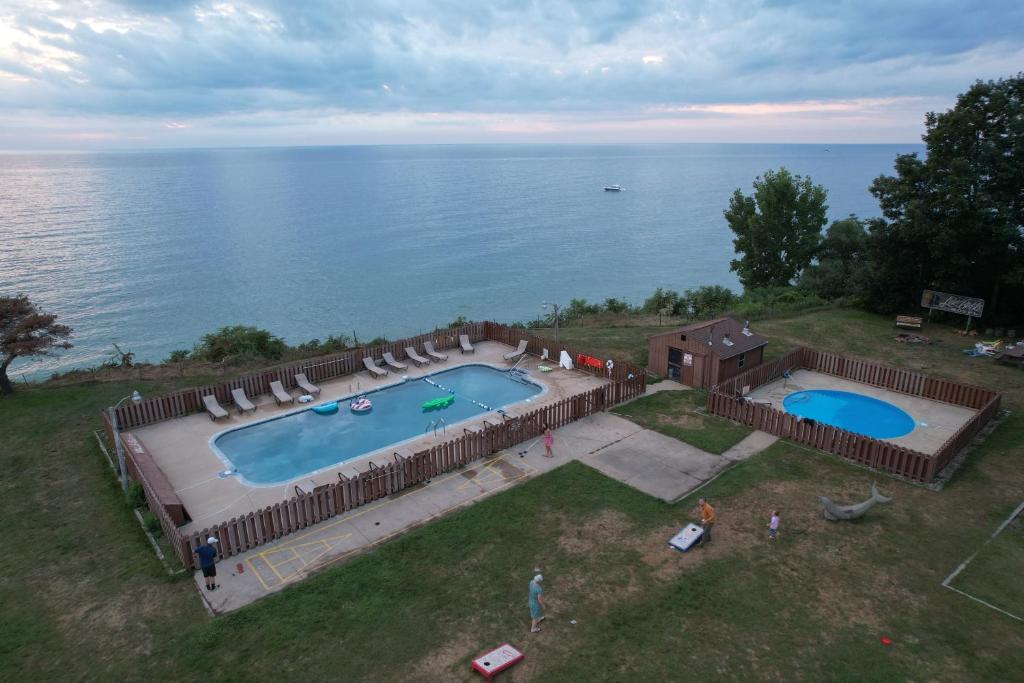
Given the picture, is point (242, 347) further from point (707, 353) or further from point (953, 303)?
point (953, 303)

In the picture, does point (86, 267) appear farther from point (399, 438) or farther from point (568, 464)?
point (568, 464)

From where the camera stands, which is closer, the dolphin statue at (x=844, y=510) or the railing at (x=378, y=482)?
the railing at (x=378, y=482)

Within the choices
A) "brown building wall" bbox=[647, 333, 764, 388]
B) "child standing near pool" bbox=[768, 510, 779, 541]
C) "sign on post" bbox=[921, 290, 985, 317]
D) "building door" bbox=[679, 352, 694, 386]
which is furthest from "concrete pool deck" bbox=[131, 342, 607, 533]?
"sign on post" bbox=[921, 290, 985, 317]

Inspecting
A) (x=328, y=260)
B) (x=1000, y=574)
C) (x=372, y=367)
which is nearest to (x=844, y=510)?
(x=1000, y=574)

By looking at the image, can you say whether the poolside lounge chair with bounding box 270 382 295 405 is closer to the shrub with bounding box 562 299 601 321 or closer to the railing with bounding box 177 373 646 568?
the railing with bounding box 177 373 646 568

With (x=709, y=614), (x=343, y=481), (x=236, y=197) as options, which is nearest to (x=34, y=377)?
(x=343, y=481)

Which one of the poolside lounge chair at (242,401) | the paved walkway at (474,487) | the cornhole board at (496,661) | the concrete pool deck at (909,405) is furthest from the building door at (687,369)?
the poolside lounge chair at (242,401)

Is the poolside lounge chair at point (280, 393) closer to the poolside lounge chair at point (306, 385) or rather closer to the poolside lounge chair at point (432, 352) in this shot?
the poolside lounge chair at point (306, 385)
